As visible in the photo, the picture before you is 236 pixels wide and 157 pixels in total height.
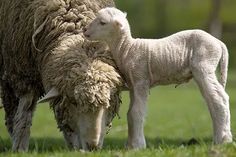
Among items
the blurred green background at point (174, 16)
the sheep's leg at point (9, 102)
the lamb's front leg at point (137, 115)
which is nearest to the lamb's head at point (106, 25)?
the lamb's front leg at point (137, 115)

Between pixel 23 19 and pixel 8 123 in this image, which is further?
pixel 8 123

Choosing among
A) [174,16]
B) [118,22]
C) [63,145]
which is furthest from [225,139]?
[174,16]

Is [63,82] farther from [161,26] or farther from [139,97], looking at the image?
[161,26]

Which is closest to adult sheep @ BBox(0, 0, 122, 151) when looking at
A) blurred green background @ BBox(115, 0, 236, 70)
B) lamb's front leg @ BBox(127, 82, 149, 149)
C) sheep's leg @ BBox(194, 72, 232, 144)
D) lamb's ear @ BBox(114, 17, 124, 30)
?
lamb's front leg @ BBox(127, 82, 149, 149)

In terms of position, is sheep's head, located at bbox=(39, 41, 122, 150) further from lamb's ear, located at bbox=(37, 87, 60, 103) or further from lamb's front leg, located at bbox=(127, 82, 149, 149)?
lamb's front leg, located at bbox=(127, 82, 149, 149)

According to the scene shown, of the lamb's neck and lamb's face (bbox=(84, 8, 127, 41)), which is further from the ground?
lamb's face (bbox=(84, 8, 127, 41))

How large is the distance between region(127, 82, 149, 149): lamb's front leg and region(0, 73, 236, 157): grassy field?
0.58ft

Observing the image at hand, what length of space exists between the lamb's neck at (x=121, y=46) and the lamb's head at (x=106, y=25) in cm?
10

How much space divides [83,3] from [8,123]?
2787 mm

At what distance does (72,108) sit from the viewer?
8.68 meters

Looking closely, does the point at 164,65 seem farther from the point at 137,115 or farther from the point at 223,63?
the point at 223,63

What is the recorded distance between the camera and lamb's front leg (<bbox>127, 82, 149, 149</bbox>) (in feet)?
28.0

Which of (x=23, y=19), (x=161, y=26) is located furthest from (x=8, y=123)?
(x=161, y=26)

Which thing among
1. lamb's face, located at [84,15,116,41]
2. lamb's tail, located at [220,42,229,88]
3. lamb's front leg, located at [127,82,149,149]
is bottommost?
lamb's front leg, located at [127,82,149,149]
